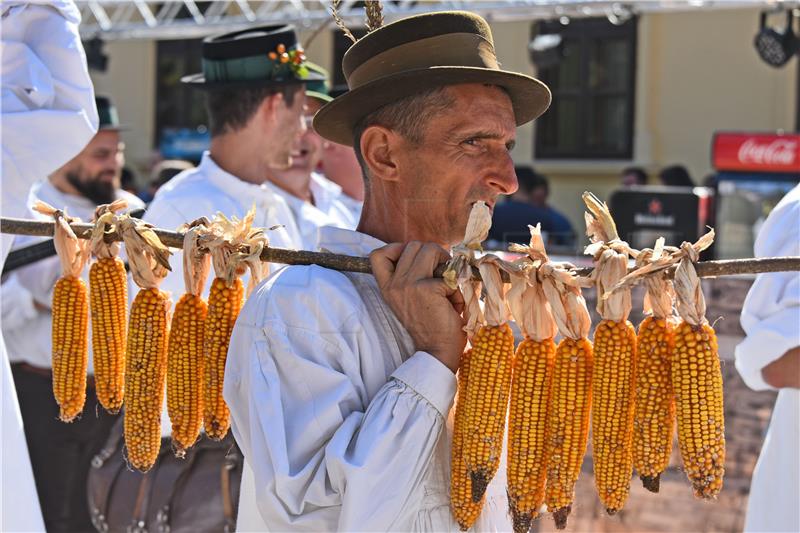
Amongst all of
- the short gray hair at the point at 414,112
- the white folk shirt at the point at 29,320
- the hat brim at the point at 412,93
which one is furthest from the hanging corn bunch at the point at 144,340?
the white folk shirt at the point at 29,320

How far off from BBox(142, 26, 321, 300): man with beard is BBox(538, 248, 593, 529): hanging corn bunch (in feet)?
6.70

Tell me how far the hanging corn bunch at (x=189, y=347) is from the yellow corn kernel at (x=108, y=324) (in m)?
0.18

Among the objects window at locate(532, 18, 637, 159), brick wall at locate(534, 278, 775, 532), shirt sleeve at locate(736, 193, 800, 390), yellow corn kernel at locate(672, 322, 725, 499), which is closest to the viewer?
yellow corn kernel at locate(672, 322, 725, 499)

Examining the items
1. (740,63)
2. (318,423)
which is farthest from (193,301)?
(740,63)

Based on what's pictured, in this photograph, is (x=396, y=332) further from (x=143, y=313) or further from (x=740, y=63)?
(x=740, y=63)

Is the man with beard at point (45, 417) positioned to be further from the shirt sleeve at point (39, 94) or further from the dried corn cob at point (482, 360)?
the dried corn cob at point (482, 360)

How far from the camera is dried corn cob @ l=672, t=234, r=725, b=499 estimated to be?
2061mm

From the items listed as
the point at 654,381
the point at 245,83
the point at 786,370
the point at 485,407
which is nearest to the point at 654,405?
the point at 654,381

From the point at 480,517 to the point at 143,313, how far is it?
3.04ft

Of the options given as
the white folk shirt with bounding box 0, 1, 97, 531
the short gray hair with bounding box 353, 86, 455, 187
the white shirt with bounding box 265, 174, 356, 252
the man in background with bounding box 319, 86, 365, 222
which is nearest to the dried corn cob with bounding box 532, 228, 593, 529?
the short gray hair with bounding box 353, 86, 455, 187

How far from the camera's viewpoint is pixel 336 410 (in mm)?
2174

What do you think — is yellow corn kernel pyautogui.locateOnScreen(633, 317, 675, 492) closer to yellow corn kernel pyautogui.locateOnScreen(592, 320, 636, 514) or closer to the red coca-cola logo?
yellow corn kernel pyautogui.locateOnScreen(592, 320, 636, 514)

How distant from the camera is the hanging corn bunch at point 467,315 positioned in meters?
2.19

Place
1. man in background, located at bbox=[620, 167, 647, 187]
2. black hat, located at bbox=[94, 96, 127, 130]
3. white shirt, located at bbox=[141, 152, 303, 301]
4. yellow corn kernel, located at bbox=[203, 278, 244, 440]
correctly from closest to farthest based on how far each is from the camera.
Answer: yellow corn kernel, located at bbox=[203, 278, 244, 440] → white shirt, located at bbox=[141, 152, 303, 301] → black hat, located at bbox=[94, 96, 127, 130] → man in background, located at bbox=[620, 167, 647, 187]
